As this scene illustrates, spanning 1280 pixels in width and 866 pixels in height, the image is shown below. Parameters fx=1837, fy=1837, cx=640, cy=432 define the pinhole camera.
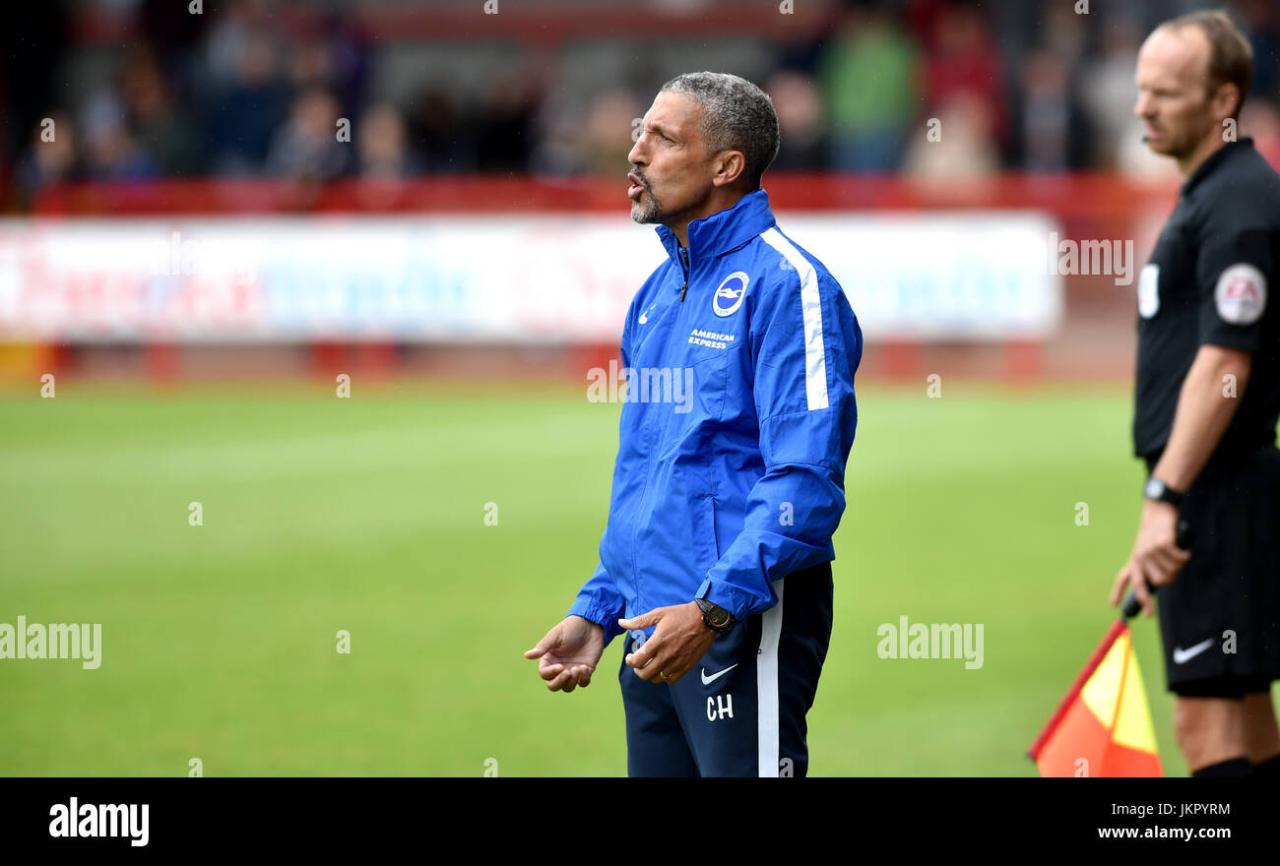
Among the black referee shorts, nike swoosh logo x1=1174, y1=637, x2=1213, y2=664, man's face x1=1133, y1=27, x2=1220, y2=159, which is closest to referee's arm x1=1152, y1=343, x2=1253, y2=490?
the black referee shorts

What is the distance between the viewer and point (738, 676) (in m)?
4.18

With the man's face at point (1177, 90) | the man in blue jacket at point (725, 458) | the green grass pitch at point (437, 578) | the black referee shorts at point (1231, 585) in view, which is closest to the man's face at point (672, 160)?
the man in blue jacket at point (725, 458)

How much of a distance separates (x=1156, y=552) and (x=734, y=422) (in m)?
1.44

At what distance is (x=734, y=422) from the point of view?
418 centimetres

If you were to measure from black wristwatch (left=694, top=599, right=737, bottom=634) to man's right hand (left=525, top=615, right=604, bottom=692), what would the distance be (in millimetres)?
589

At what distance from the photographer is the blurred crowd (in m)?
20.2

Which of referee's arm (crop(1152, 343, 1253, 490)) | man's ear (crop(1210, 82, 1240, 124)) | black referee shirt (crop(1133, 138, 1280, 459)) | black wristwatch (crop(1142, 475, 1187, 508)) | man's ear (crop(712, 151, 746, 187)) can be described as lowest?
black wristwatch (crop(1142, 475, 1187, 508))

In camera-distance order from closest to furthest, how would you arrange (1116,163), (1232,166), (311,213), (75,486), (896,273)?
(1232,166) < (75,486) < (896,273) < (311,213) < (1116,163)

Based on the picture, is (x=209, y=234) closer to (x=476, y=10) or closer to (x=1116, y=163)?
(x=476, y=10)

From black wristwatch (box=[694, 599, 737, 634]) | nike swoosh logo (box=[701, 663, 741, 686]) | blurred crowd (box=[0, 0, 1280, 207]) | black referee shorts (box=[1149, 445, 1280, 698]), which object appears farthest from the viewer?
blurred crowd (box=[0, 0, 1280, 207])

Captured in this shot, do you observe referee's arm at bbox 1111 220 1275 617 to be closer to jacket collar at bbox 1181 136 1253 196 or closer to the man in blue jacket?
jacket collar at bbox 1181 136 1253 196

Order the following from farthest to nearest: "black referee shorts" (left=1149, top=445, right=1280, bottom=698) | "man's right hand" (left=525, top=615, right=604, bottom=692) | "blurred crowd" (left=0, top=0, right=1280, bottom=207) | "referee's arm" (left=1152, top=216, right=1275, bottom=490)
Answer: "blurred crowd" (left=0, top=0, right=1280, bottom=207) < "black referee shorts" (left=1149, top=445, right=1280, bottom=698) < "referee's arm" (left=1152, top=216, right=1275, bottom=490) < "man's right hand" (left=525, top=615, right=604, bottom=692)

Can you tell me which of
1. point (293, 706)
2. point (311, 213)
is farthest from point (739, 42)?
point (293, 706)

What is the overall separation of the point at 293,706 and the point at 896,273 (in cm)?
1077
